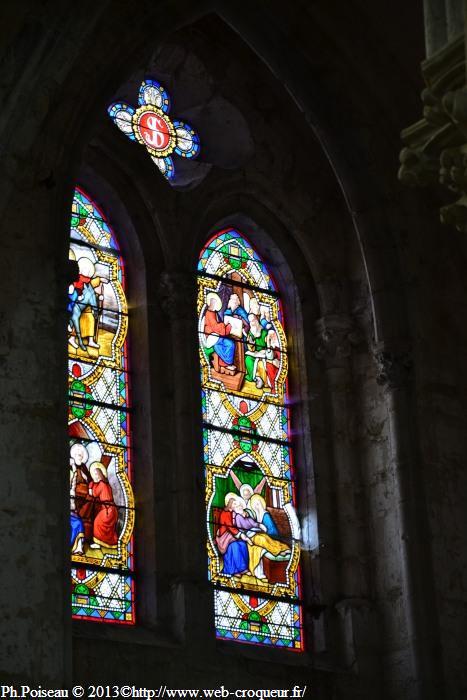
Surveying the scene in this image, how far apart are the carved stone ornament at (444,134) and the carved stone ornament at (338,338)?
6566 millimetres

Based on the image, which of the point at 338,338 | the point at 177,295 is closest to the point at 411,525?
the point at 338,338

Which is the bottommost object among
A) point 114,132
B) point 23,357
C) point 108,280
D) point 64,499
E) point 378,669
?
point 378,669

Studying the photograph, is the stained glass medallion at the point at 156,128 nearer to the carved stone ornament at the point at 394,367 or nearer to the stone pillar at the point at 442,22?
the carved stone ornament at the point at 394,367

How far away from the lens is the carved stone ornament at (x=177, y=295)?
14539mm

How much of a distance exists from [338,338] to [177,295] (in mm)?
1469

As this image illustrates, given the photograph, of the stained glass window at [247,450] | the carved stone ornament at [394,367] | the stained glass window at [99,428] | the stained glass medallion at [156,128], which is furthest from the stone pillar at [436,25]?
the stained glass medallion at [156,128]

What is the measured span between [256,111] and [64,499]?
510 centimetres

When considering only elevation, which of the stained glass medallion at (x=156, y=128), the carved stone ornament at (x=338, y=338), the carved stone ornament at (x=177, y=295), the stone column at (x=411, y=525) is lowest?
the stone column at (x=411, y=525)

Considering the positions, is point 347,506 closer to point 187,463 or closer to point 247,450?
point 247,450

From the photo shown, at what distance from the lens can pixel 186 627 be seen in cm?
1338

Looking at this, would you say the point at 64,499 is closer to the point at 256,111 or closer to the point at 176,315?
the point at 176,315

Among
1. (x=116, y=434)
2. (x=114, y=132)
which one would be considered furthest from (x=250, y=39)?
(x=116, y=434)

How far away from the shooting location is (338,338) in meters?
15.3

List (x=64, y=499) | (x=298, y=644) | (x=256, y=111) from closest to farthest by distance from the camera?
(x=64, y=499)
(x=298, y=644)
(x=256, y=111)
